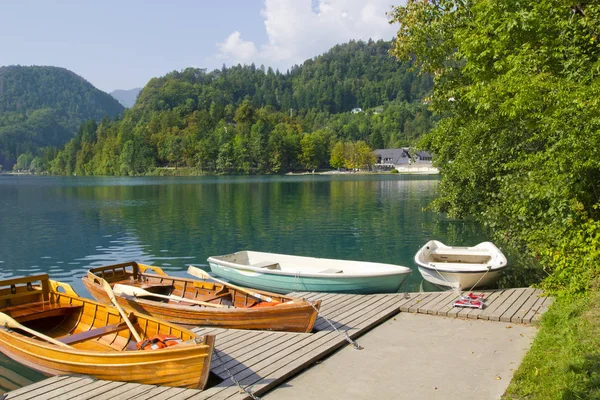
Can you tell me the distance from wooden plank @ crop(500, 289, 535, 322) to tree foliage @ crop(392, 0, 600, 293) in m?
0.79

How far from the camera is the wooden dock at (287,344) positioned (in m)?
7.28

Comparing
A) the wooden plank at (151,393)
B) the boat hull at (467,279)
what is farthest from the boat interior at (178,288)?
the boat hull at (467,279)

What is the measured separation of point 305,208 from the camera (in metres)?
45.4

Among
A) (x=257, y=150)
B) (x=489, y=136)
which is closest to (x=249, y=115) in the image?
(x=257, y=150)

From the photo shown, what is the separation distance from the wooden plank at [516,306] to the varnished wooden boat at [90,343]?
251 inches

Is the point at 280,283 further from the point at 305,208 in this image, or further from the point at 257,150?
the point at 257,150

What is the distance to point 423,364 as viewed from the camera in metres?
8.18

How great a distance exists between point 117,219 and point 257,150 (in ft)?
365

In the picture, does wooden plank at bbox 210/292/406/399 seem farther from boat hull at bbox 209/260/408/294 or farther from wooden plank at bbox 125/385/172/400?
boat hull at bbox 209/260/408/294

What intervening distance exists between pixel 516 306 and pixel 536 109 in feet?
14.8

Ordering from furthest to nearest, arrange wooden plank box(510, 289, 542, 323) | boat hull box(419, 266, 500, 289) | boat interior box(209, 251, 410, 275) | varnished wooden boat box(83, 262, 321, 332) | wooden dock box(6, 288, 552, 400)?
boat interior box(209, 251, 410, 275) < boat hull box(419, 266, 500, 289) < wooden plank box(510, 289, 542, 323) < varnished wooden boat box(83, 262, 321, 332) < wooden dock box(6, 288, 552, 400)

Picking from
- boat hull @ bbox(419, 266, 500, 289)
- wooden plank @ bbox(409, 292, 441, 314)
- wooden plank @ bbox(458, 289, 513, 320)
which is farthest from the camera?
boat hull @ bbox(419, 266, 500, 289)

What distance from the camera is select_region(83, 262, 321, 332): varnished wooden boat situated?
9.74m

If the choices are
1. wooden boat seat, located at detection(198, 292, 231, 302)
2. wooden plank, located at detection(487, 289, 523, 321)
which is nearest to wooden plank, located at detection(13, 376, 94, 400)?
wooden boat seat, located at detection(198, 292, 231, 302)
